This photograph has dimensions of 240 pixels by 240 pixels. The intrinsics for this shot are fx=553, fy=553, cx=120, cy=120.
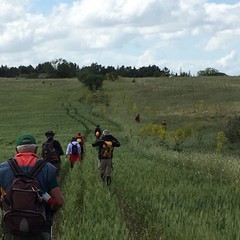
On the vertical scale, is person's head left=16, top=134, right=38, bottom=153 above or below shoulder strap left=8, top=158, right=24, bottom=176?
above

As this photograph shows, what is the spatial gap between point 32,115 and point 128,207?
5146 cm

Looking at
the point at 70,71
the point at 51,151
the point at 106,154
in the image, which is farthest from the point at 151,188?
the point at 70,71

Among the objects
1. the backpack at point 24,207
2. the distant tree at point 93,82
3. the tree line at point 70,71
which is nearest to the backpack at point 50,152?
the backpack at point 24,207

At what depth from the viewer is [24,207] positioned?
593cm

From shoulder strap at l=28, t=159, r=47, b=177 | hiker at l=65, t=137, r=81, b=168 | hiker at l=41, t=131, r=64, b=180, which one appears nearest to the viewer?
shoulder strap at l=28, t=159, r=47, b=177

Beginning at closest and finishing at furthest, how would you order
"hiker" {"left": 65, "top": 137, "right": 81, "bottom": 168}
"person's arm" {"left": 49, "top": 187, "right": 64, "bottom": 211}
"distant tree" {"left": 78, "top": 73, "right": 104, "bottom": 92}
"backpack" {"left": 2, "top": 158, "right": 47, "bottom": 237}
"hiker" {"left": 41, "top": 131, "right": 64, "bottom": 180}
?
"backpack" {"left": 2, "top": 158, "right": 47, "bottom": 237} < "person's arm" {"left": 49, "top": 187, "right": 64, "bottom": 211} < "hiker" {"left": 41, "top": 131, "right": 64, "bottom": 180} < "hiker" {"left": 65, "top": 137, "right": 81, "bottom": 168} < "distant tree" {"left": 78, "top": 73, "right": 104, "bottom": 92}

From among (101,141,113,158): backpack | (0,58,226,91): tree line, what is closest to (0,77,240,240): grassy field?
(101,141,113,158): backpack

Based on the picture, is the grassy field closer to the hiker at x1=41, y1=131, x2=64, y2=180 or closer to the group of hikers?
the hiker at x1=41, y1=131, x2=64, y2=180

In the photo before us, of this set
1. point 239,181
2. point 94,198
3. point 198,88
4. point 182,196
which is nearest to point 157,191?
point 182,196

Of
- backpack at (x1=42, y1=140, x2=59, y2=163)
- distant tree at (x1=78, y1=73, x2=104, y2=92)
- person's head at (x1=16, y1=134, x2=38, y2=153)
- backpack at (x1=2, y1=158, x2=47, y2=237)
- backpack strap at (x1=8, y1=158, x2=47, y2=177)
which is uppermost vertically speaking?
person's head at (x1=16, y1=134, x2=38, y2=153)

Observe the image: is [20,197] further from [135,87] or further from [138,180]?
[135,87]

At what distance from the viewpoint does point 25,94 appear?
87.6 metres

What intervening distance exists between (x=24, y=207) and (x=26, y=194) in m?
0.14

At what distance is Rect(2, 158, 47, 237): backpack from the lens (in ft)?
19.5
